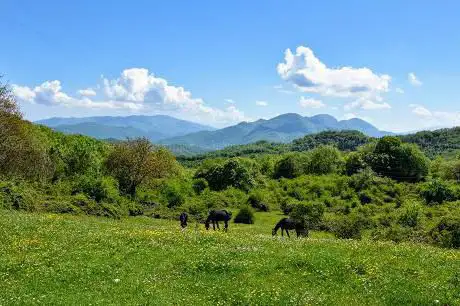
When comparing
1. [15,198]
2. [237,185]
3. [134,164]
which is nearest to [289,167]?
[237,185]

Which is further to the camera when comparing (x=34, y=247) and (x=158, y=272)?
(x=34, y=247)

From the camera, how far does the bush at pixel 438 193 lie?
11553 cm

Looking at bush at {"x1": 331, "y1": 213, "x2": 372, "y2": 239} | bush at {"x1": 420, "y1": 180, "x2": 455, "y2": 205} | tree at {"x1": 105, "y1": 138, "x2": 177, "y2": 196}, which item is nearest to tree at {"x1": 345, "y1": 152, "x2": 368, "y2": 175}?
bush at {"x1": 420, "y1": 180, "x2": 455, "y2": 205}

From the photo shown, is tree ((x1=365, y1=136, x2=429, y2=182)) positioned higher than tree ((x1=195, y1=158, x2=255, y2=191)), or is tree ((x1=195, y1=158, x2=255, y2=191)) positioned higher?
tree ((x1=365, y1=136, x2=429, y2=182))

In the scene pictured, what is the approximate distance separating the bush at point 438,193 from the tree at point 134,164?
64.0 meters

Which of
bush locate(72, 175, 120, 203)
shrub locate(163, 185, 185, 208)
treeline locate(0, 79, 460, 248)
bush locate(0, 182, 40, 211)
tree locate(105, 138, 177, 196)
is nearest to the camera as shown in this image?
bush locate(0, 182, 40, 211)

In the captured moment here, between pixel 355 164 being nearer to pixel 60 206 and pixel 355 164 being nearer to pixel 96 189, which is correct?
pixel 96 189

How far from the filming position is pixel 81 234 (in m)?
30.9

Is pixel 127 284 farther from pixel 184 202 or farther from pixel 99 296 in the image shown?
pixel 184 202

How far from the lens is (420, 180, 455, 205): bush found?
116m

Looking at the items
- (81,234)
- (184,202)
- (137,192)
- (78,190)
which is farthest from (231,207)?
(81,234)

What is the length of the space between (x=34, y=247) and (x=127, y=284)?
8.63 meters

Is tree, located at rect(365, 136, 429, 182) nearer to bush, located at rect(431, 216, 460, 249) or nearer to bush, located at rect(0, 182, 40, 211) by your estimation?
bush, located at rect(431, 216, 460, 249)

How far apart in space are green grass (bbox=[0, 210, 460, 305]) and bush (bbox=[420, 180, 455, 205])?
316ft
